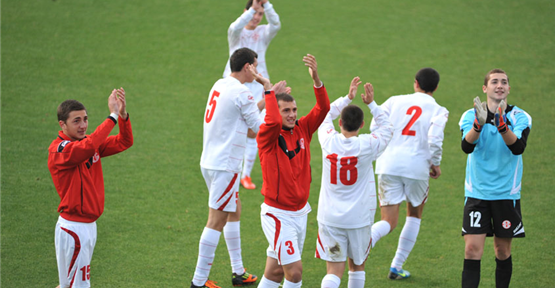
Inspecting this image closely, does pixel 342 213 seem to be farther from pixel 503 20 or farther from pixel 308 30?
pixel 503 20

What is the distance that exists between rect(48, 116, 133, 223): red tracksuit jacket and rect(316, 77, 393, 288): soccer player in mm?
1776

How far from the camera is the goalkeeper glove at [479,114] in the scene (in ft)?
14.3

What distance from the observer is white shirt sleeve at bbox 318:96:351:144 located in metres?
4.65

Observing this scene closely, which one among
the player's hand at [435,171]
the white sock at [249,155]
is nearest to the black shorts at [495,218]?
the player's hand at [435,171]

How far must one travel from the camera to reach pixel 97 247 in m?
6.03

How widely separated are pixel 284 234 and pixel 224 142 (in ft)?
3.75

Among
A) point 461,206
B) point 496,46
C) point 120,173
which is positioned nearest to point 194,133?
point 120,173

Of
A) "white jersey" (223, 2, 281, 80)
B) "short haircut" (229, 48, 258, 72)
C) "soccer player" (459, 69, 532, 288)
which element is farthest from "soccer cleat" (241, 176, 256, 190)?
"soccer player" (459, 69, 532, 288)

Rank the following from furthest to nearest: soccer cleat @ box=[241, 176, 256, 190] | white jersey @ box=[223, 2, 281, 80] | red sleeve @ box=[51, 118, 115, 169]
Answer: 1. soccer cleat @ box=[241, 176, 256, 190]
2. white jersey @ box=[223, 2, 281, 80]
3. red sleeve @ box=[51, 118, 115, 169]

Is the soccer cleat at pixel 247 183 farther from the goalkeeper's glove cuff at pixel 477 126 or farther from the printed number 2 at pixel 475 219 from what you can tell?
the goalkeeper's glove cuff at pixel 477 126

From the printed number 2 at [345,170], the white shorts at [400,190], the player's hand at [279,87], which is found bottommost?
the white shorts at [400,190]

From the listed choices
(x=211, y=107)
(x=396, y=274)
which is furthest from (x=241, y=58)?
(x=396, y=274)

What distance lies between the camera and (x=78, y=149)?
12.8ft

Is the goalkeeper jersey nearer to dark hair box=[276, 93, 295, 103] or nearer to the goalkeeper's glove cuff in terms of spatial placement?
the goalkeeper's glove cuff
